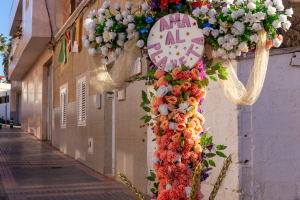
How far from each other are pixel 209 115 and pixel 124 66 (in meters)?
2.07

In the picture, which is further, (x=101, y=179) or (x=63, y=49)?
(x=63, y=49)

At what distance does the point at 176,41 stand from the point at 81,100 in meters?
7.93

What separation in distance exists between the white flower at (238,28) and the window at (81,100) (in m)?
7.84

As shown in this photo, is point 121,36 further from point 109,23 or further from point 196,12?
point 196,12

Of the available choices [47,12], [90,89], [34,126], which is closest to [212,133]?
[90,89]

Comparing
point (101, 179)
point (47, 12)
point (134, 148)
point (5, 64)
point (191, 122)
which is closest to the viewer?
point (191, 122)

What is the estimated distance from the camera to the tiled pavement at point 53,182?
20.9 feet

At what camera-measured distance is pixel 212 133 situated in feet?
16.5

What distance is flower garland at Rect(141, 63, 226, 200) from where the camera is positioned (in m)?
3.00

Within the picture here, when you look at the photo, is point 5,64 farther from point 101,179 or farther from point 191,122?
point 191,122

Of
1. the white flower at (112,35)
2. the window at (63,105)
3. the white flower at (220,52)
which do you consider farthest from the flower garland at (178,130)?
the window at (63,105)

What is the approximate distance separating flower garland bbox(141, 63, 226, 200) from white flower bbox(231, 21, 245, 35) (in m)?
0.43

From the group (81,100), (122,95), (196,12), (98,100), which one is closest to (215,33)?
(196,12)

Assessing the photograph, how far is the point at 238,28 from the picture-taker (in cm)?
291
